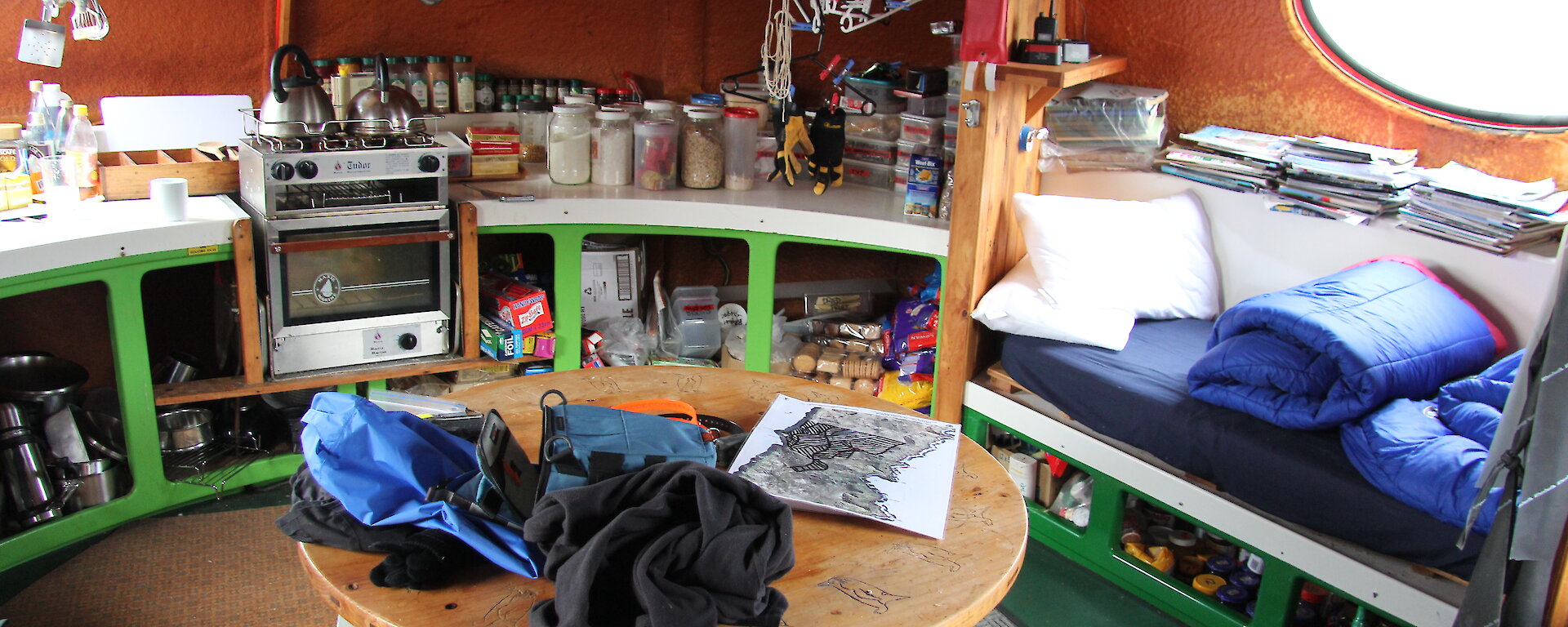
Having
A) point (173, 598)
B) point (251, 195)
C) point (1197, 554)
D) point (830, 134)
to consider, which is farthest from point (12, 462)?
point (1197, 554)

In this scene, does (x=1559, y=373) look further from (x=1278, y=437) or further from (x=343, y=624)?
(x=343, y=624)

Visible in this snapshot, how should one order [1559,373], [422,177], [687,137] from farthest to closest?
1. [687,137]
2. [422,177]
3. [1559,373]

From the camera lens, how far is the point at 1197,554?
106 inches

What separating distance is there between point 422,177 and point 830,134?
1290mm

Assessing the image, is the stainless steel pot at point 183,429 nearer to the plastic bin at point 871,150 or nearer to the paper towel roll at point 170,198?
the paper towel roll at point 170,198

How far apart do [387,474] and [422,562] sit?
6.2 inches

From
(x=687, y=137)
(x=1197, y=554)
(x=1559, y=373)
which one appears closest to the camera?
(x=1559, y=373)

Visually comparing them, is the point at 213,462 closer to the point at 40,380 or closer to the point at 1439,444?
the point at 40,380

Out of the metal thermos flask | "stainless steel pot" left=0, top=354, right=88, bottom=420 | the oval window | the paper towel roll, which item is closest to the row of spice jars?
the paper towel roll

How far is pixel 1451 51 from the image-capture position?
2885mm

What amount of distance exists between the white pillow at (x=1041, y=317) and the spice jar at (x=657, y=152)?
1.11m

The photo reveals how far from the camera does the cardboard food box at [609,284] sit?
11.8 feet

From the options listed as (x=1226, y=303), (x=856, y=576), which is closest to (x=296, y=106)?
(x=856, y=576)

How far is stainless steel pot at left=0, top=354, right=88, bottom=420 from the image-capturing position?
8.86ft
